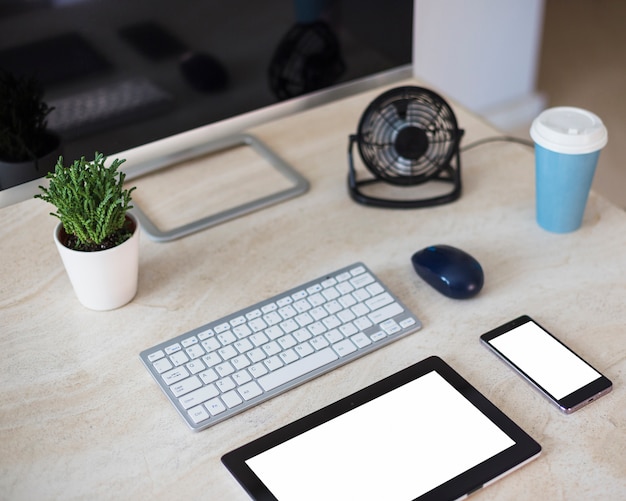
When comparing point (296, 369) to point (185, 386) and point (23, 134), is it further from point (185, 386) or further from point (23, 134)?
point (23, 134)

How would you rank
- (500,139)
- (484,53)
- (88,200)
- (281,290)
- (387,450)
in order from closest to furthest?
(387,450) → (88,200) → (281,290) → (500,139) → (484,53)

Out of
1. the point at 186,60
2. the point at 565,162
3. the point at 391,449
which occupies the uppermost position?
the point at 186,60

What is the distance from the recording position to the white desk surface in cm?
80

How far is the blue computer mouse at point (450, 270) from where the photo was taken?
98 centimetres

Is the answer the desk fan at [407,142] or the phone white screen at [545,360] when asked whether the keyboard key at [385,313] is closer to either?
the phone white screen at [545,360]

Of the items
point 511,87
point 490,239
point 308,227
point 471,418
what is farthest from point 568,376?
point 511,87

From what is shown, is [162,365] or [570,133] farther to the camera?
[570,133]

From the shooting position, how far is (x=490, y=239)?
1.09 metres

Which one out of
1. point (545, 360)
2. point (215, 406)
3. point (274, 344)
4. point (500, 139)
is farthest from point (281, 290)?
Result: point (500, 139)

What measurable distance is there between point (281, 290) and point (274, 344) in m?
0.11

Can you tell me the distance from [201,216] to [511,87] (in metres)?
1.31

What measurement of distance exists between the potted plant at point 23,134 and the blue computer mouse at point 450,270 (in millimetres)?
488

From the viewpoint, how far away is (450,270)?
98cm

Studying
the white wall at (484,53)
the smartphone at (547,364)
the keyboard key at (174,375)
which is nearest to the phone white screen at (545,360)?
the smartphone at (547,364)
